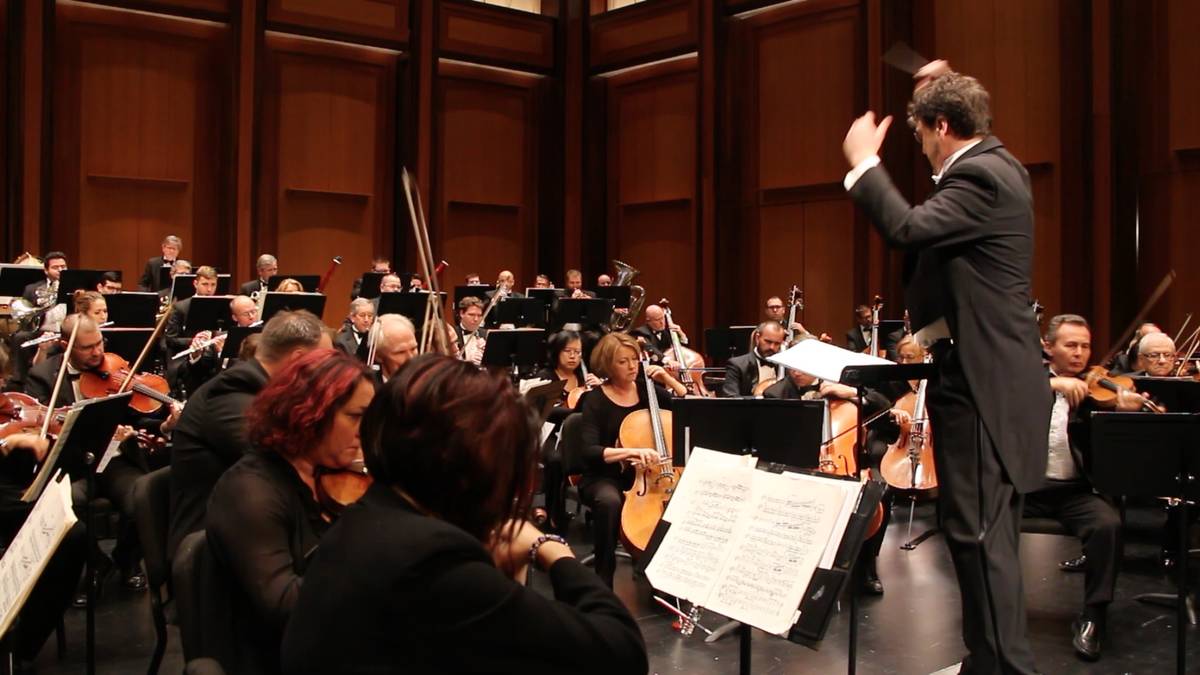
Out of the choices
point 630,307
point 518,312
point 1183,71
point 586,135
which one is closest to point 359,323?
point 518,312

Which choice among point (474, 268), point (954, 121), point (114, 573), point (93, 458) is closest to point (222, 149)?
point (474, 268)

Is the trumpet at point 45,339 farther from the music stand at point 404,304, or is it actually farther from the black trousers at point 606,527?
the black trousers at point 606,527

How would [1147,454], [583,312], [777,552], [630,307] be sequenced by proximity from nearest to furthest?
[777,552]
[1147,454]
[583,312]
[630,307]

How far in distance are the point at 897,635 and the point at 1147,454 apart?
49.0 inches

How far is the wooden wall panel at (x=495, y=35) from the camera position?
14.4 m

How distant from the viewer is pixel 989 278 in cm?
258

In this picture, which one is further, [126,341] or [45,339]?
[45,339]

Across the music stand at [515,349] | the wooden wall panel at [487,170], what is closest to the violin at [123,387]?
the music stand at [515,349]

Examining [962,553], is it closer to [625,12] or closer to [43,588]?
[43,588]

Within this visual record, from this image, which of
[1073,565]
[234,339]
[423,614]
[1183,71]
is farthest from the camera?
[1183,71]

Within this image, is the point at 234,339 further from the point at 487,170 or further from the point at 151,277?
the point at 487,170

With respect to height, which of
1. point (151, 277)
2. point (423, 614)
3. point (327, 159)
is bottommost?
point (423, 614)

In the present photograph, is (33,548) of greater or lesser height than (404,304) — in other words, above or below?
below

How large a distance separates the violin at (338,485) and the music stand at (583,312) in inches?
281
